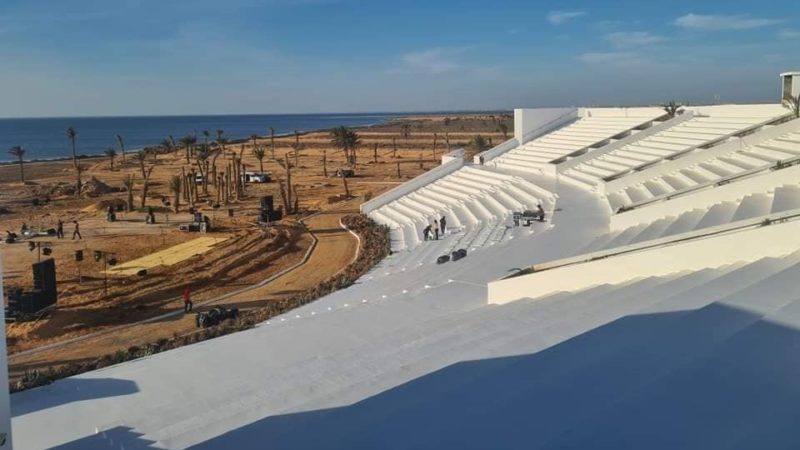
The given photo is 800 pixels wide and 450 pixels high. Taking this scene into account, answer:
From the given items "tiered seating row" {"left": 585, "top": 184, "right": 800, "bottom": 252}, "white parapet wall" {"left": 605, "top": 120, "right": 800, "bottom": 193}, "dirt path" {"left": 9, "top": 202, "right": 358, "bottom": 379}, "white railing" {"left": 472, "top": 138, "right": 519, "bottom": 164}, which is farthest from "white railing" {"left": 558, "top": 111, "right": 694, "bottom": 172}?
"tiered seating row" {"left": 585, "top": 184, "right": 800, "bottom": 252}

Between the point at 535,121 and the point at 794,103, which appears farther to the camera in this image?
the point at 535,121

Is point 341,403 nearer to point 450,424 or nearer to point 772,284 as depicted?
point 450,424

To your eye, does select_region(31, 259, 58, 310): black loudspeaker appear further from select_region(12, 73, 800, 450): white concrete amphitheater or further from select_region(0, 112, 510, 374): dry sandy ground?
select_region(12, 73, 800, 450): white concrete amphitheater

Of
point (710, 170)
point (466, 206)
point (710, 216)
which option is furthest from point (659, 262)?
point (466, 206)

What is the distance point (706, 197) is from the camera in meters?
12.4

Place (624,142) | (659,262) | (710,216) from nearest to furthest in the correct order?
1. (659,262)
2. (710,216)
3. (624,142)

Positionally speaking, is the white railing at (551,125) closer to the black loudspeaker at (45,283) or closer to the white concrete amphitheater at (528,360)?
the white concrete amphitheater at (528,360)

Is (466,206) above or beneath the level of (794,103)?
beneath

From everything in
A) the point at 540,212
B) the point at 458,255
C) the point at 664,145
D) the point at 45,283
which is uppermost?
the point at 664,145

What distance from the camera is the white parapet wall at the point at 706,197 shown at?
11.7m

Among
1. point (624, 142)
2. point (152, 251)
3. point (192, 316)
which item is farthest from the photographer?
point (624, 142)

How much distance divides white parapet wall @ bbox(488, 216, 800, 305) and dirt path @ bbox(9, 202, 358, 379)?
23.5 feet

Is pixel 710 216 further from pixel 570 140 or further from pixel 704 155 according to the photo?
pixel 570 140

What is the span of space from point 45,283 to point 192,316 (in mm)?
4127
